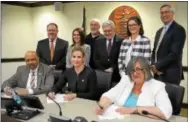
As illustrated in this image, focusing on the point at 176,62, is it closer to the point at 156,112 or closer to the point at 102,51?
the point at 102,51

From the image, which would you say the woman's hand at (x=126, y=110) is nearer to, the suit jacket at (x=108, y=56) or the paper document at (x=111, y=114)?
the paper document at (x=111, y=114)

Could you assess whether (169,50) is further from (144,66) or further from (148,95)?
(148,95)

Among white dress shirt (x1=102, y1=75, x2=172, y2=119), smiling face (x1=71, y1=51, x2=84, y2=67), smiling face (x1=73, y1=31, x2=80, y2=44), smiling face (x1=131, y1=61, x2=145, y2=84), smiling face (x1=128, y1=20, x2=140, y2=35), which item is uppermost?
smiling face (x1=128, y1=20, x2=140, y2=35)

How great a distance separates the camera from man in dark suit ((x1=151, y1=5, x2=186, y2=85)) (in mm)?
2785

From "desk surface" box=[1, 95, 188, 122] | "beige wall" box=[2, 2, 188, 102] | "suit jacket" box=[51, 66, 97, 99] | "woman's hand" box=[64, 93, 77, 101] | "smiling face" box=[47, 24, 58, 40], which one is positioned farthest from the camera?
"beige wall" box=[2, 2, 188, 102]

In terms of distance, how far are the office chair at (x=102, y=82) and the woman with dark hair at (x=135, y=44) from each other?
0.32m

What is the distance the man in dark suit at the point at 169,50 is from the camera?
279 centimetres


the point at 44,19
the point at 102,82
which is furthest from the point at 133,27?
the point at 44,19

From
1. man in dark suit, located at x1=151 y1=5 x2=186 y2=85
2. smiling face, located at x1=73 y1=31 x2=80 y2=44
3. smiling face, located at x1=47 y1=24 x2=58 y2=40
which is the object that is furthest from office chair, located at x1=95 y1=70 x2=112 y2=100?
smiling face, located at x1=47 y1=24 x2=58 y2=40

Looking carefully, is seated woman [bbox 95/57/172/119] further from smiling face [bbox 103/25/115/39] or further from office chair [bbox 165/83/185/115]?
smiling face [bbox 103/25/115/39]

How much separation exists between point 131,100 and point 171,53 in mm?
1000

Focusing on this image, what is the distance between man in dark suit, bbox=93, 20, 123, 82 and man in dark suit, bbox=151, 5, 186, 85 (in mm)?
476

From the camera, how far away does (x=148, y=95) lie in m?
1.95

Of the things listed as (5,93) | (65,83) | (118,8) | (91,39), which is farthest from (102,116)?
(118,8)
